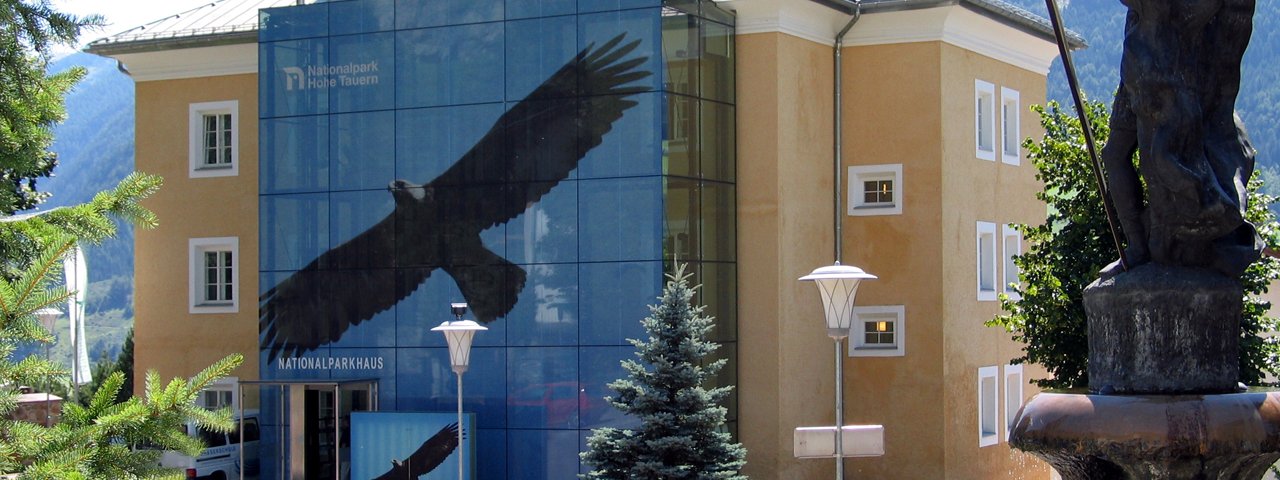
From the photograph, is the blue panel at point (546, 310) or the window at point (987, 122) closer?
the blue panel at point (546, 310)

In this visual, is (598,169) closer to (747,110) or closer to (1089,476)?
(747,110)

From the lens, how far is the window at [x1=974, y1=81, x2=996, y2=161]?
3222 cm

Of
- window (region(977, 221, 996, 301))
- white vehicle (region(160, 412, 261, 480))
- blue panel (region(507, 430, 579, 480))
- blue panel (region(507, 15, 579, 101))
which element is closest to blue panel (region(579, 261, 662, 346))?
blue panel (region(507, 430, 579, 480))

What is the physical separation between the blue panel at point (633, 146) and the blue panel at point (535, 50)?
150 centimetres

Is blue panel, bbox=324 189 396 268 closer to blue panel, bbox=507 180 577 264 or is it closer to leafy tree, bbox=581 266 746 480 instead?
blue panel, bbox=507 180 577 264

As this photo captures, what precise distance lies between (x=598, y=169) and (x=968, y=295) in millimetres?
7220

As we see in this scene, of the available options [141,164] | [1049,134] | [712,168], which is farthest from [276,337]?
[1049,134]

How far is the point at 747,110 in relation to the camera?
2995cm

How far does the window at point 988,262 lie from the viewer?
3231 cm

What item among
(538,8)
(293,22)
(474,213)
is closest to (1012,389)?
(474,213)

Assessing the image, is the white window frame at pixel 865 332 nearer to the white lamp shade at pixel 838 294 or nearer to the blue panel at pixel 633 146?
the blue panel at pixel 633 146

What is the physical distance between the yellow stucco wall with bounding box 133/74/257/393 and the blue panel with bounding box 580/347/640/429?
7804 millimetres

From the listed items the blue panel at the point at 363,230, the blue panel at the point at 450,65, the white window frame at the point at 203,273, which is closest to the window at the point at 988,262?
the blue panel at the point at 450,65

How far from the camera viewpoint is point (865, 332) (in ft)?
103
